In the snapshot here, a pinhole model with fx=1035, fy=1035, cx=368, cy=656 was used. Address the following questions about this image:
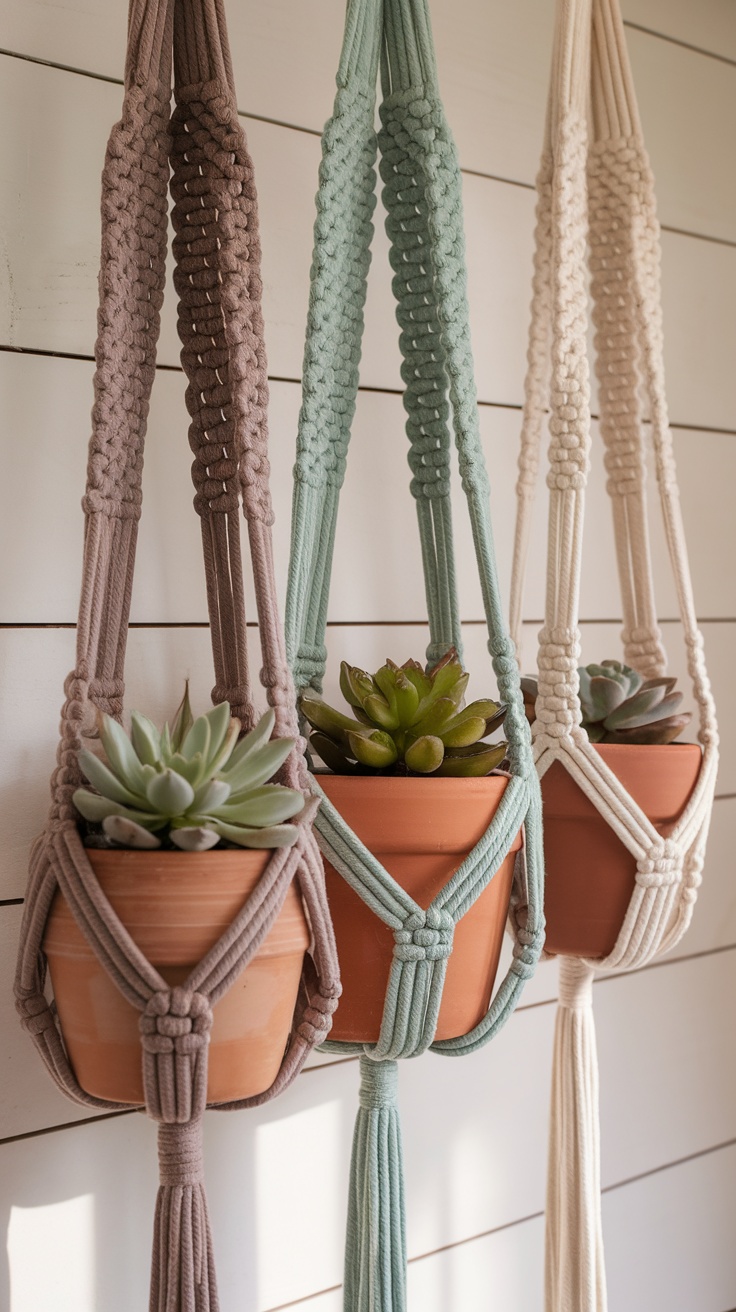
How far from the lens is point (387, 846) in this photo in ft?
1.92

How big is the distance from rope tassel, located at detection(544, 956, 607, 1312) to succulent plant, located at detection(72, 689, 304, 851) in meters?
0.37

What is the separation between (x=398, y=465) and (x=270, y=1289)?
2.10ft

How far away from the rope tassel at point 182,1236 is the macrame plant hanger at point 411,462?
12cm

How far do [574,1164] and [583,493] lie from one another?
19.2 inches

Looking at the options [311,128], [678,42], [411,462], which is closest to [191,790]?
[411,462]

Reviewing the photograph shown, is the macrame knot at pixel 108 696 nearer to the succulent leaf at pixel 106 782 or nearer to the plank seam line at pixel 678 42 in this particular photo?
the succulent leaf at pixel 106 782

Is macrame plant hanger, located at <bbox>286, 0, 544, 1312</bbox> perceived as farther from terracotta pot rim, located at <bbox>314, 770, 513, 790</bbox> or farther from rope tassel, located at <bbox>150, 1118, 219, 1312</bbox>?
rope tassel, located at <bbox>150, 1118, 219, 1312</bbox>

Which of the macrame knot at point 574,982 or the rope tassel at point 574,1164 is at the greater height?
the macrame knot at point 574,982

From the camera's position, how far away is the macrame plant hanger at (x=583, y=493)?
70cm

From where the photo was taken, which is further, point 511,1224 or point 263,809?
point 511,1224

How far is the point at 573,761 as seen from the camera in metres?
0.69

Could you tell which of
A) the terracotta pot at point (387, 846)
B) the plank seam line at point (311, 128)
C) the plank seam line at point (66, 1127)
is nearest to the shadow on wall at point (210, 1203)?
the plank seam line at point (66, 1127)

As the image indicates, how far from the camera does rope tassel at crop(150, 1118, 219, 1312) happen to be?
1.69ft

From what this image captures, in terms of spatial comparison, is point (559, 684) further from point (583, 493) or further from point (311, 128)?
point (311, 128)
